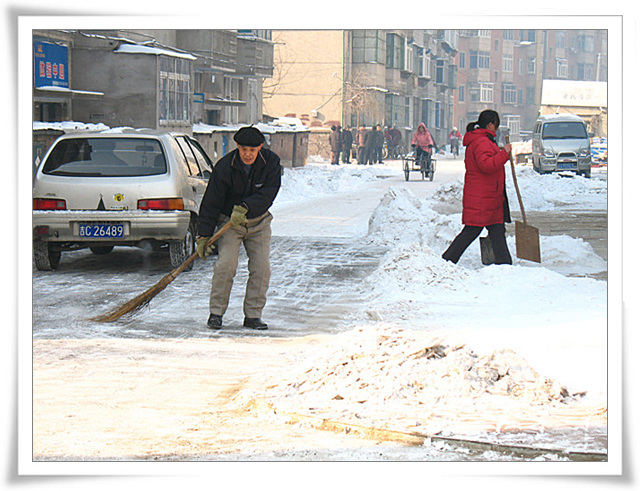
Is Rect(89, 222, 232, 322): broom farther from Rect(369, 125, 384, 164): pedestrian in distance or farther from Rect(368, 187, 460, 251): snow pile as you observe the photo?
Rect(369, 125, 384, 164): pedestrian in distance

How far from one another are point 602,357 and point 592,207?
44.3ft

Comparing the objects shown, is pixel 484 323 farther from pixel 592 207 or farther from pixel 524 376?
pixel 592 207

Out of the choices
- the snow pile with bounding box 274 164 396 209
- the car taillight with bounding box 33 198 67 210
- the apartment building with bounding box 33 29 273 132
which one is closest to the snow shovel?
the car taillight with bounding box 33 198 67 210

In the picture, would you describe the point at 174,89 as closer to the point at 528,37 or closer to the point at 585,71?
the point at 528,37

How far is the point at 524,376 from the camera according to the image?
6.16 meters

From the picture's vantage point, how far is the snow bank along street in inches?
222

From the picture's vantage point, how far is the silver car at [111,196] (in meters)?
10.6

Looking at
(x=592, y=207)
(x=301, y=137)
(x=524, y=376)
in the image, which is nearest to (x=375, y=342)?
(x=524, y=376)

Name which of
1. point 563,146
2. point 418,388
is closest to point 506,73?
point 563,146

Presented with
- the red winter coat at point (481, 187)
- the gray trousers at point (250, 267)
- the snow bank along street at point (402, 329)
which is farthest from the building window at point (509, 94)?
the gray trousers at point (250, 267)

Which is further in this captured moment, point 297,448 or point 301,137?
point 301,137

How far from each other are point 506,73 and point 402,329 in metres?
85.2

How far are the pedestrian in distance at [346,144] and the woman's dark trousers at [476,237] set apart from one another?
29.8 m

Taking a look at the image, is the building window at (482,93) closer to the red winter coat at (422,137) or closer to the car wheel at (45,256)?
the red winter coat at (422,137)
